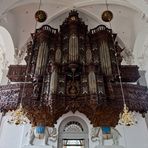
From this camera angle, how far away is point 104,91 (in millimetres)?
8227

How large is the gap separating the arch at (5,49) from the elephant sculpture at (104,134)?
5581 mm

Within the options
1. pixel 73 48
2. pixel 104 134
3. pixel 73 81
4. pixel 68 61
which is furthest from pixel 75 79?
pixel 104 134

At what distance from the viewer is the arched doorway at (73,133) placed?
27.5ft

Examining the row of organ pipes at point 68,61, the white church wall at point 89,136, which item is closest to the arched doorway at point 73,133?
the white church wall at point 89,136

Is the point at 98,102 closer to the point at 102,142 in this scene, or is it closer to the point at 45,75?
the point at 102,142

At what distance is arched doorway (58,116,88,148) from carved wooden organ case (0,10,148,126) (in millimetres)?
521

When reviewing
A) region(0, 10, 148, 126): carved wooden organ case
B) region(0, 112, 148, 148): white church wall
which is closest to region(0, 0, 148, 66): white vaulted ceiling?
region(0, 10, 148, 126): carved wooden organ case

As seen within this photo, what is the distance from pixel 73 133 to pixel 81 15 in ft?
21.9

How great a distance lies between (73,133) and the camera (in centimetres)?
862

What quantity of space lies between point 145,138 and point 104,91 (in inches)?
92.3

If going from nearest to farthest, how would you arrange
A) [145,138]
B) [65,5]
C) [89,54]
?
[145,138] → [89,54] → [65,5]

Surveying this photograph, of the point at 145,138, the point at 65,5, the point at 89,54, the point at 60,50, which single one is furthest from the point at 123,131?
the point at 65,5

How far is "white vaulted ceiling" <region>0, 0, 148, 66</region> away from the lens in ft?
36.6

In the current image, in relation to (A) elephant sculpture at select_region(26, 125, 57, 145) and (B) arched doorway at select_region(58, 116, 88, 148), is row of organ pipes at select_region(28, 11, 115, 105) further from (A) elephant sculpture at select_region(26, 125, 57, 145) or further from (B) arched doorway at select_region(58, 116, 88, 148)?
(B) arched doorway at select_region(58, 116, 88, 148)
